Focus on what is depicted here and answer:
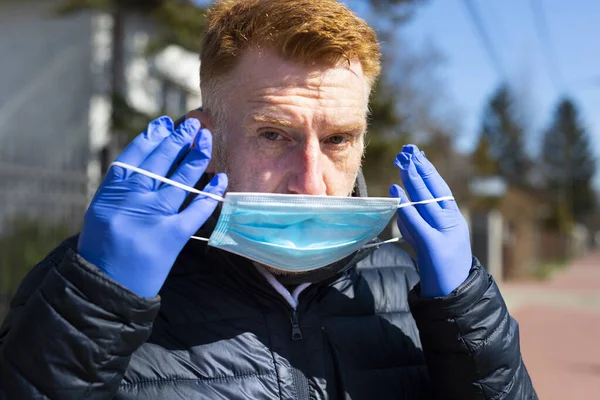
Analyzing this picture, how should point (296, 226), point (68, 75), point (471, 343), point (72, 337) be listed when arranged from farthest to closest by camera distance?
1. point (68, 75)
2. point (296, 226)
3. point (471, 343)
4. point (72, 337)

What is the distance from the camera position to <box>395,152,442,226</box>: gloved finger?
1.78 meters

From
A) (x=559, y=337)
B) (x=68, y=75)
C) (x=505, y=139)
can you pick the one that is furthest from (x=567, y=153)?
(x=68, y=75)

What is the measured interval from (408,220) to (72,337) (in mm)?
900

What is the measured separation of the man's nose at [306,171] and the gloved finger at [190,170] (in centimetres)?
30

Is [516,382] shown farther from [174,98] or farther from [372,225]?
[174,98]

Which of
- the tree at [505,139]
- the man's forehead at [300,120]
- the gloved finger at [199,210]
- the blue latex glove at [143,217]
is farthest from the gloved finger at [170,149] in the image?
the tree at [505,139]

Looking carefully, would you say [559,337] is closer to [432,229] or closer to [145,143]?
[432,229]

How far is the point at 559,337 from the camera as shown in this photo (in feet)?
33.6

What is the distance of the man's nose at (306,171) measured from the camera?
175 cm

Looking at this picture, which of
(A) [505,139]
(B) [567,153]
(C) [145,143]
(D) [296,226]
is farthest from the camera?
(B) [567,153]

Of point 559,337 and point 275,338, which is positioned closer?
point 275,338

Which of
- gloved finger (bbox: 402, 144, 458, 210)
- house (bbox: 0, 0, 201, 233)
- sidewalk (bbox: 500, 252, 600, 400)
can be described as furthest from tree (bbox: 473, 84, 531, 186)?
gloved finger (bbox: 402, 144, 458, 210)

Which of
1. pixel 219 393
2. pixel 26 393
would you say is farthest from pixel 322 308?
pixel 26 393

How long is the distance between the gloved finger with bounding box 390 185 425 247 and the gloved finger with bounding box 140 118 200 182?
2.02ft
